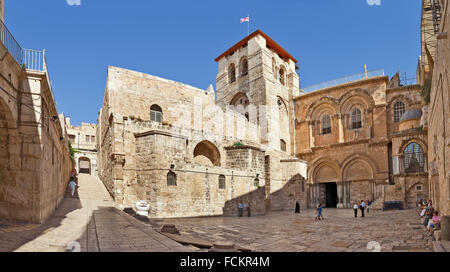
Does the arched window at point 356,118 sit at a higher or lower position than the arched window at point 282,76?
lower

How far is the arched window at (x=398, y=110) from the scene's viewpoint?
82.2 feet

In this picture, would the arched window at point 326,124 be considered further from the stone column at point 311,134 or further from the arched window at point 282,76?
the arched window at point 282,76

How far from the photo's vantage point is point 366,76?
26.8 metres

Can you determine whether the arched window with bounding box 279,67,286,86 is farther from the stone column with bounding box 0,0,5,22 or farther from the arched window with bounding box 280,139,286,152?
the stone column with bounding box 0,0,5,22

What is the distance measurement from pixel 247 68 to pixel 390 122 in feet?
49.6

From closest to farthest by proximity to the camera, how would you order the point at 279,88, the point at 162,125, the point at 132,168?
the point at 132,168
the point at 162,125
the point at 279,88

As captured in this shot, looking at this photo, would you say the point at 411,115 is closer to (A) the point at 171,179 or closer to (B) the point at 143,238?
(A) the point at 171,179

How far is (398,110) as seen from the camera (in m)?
25.3

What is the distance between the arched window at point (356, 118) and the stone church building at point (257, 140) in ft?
0.30

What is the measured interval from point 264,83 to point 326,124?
7.72 m

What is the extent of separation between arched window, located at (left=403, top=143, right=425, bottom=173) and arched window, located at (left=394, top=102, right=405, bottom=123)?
11.5ft

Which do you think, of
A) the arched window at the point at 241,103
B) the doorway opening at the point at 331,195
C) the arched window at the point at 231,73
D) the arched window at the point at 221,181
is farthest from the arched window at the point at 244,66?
the arched window at the point at 221,181
